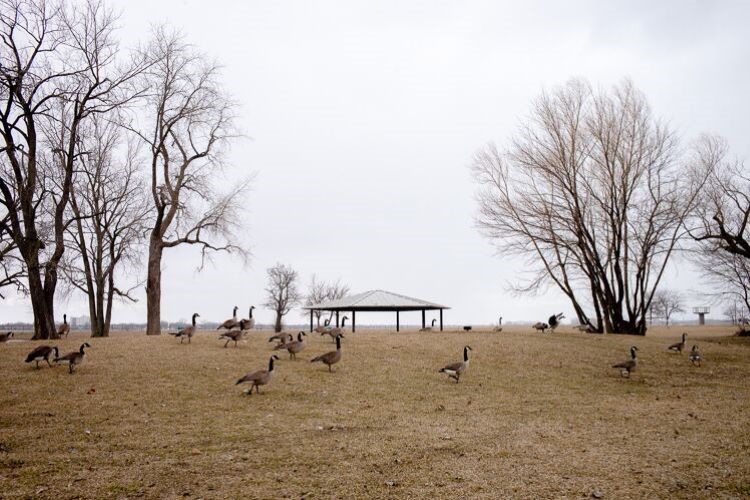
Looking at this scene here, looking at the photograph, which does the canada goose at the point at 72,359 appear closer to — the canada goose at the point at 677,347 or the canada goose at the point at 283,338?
the canada goose at the point at 283,338

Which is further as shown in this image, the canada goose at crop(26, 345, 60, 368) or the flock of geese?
the canada goose at crop(26, 345, 60, 368)

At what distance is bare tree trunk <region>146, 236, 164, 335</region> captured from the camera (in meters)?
32.2

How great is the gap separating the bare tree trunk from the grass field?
30.9ft

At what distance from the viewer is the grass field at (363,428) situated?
8.61 meters

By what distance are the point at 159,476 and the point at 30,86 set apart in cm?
2140

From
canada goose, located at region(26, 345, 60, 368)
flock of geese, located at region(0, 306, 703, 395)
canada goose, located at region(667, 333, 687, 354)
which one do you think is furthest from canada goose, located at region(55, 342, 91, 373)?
canada goose, located at region(667, 333, 687, 354)

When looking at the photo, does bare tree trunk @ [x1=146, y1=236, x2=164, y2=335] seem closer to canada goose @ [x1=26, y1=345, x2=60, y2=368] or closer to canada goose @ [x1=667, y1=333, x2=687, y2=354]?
canada goose @ [x1=26, y1=345, x2=60, y2=368]

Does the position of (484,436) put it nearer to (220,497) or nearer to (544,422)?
(544,422)

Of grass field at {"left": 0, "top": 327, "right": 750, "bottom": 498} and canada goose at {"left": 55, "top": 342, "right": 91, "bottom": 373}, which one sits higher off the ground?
canada goose at {"left": 55, "top": 342, "right": 91, "bottom": 373}

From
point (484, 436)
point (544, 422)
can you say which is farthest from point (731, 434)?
point (484, 436)

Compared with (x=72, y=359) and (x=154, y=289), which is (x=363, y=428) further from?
(x=154, y=289)

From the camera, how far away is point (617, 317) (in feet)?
123

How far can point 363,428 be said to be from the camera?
12.3 meters

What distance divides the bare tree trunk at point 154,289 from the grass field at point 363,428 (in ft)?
30.9
